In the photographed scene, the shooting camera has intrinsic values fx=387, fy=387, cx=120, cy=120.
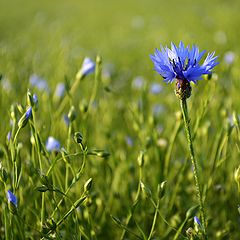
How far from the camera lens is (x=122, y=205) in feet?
4.10

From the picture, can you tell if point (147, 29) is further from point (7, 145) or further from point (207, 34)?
point (7, 145)

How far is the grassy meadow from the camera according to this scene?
35.4 inches

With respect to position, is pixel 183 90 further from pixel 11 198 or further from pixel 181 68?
pixel 11 198

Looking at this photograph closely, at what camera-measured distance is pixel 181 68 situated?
0.75 metres

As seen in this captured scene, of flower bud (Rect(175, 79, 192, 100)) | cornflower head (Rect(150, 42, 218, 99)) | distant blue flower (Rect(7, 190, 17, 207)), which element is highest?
cornflower head (Rect(150, 42, 218, 99))

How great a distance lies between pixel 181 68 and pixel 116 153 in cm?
75

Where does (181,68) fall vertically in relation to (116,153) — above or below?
above

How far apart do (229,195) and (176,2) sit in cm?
653

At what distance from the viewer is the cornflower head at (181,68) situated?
73 centimetres

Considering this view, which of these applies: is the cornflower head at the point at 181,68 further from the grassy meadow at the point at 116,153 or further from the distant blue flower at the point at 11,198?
the distant blue flower at the point at 11,198

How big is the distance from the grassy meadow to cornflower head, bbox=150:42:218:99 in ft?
0.72

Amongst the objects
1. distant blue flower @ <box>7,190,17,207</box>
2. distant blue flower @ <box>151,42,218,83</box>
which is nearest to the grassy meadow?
distant blue flower @ <box>7,190,17,207</box>

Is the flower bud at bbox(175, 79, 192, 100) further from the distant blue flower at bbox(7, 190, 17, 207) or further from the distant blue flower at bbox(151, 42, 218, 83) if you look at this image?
the distant blue flower at bbox(7, 190, 17, 207)

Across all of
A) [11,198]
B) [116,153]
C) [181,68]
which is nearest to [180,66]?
[181,68]
